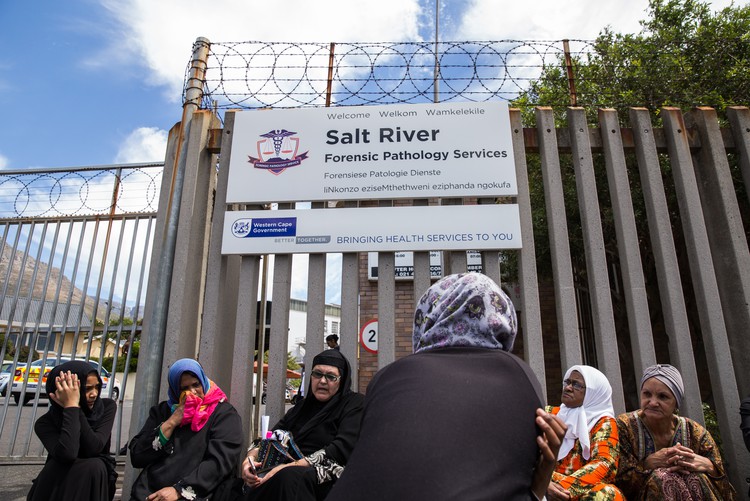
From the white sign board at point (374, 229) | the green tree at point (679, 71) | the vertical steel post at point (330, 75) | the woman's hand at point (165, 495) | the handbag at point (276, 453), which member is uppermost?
the green tree at point (679, 71)

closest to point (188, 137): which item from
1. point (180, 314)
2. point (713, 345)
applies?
point (180, 314)

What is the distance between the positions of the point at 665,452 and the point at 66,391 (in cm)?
415

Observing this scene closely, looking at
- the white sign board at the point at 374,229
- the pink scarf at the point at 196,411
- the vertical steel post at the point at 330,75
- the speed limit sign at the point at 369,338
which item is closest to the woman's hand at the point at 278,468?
the pink scarf at the point at 196,411

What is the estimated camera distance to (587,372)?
3557 mm

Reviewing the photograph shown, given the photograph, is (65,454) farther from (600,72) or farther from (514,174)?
(600,72)

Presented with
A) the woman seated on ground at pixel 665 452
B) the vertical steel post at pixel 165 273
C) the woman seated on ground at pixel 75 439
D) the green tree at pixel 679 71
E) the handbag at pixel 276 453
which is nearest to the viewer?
the woman seated on ground at pixel 665 452

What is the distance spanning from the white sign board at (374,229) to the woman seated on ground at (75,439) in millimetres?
1541

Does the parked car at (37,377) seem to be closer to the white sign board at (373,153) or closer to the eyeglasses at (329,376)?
the eyeglasses at (329,376)

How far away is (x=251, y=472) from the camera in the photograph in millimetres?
3324

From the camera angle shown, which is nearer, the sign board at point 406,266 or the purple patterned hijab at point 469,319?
the purple patterned hijab at point 469,319

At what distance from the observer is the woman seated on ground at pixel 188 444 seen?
11.0ft

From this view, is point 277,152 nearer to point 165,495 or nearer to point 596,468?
point 165,495

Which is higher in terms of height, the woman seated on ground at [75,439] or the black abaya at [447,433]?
the black abaya at [447,433]

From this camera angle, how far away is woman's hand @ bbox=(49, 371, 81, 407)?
143 inches
